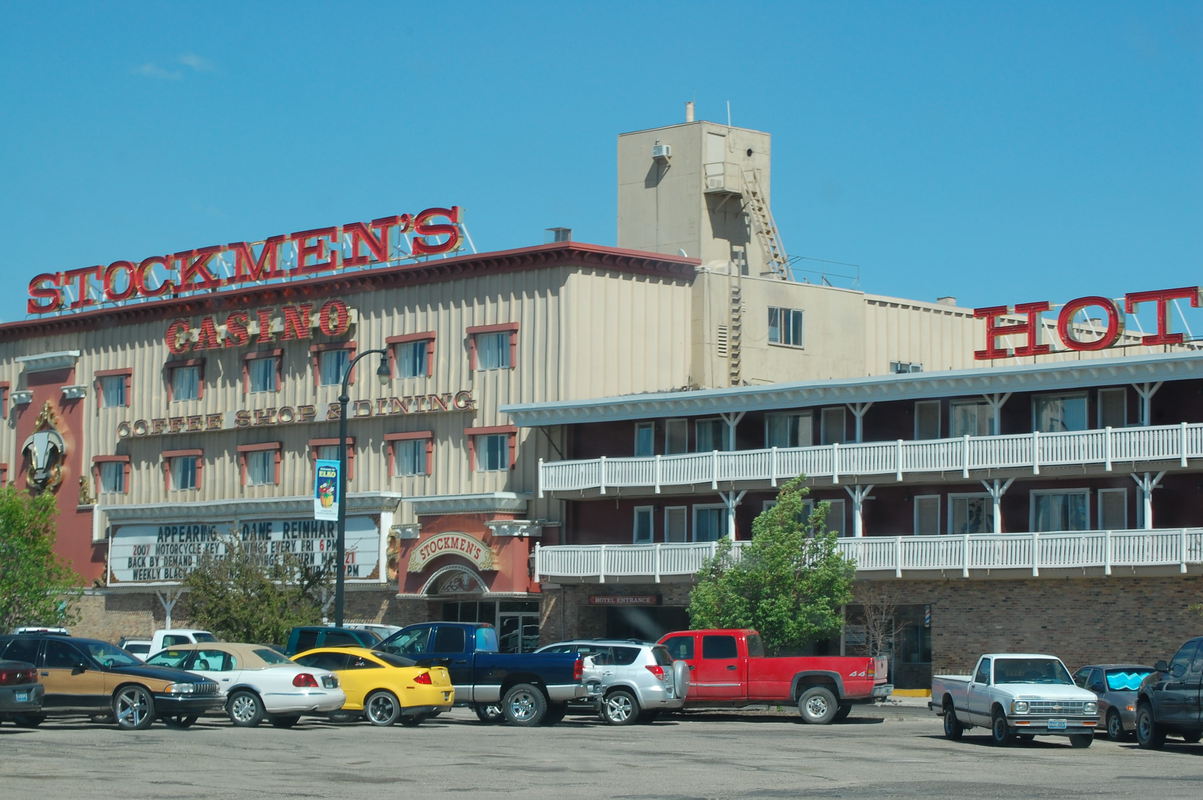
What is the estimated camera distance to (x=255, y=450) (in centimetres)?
6669

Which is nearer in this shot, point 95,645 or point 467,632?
point 95,645

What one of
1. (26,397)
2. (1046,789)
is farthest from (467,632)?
(26,397)

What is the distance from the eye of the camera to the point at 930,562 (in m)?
49.1

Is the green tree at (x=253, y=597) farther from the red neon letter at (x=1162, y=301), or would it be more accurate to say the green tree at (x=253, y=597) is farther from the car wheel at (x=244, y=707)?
the red neon letter at (x=1162, y=301)

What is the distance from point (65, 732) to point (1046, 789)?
16603 mm

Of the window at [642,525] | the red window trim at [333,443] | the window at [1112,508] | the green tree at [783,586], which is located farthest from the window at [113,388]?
the window at [1112,508]

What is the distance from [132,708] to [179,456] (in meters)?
38.2

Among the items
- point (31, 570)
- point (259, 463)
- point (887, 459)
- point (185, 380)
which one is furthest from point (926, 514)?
point (31, 570)

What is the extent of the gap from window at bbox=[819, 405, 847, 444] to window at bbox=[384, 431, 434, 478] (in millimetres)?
14143

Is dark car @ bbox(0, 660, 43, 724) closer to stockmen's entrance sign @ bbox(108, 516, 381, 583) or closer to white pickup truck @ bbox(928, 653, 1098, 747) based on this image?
white pickup truck @ bbox(928, 653, 1098, 747)

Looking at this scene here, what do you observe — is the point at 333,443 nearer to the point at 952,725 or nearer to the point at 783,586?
the point at 783,586

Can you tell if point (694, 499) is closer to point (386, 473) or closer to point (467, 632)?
point (386, 473)

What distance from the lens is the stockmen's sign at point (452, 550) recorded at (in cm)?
5709

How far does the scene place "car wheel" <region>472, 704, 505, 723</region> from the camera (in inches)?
1433
